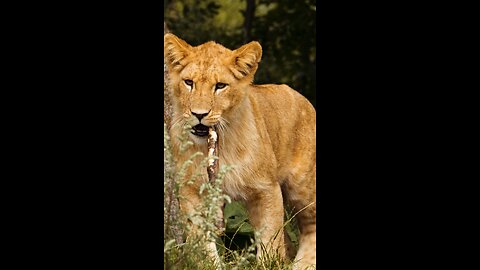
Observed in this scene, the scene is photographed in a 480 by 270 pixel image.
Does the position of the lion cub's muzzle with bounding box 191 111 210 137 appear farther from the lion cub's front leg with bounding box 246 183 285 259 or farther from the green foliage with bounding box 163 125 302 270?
the lion cub's front leg with bounding box 246 183 285 259

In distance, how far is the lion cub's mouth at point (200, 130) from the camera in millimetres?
4219

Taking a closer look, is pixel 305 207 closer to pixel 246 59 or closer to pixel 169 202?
pixel 246 59

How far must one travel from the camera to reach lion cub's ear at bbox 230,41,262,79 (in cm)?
439

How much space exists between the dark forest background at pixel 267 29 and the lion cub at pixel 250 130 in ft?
1.33

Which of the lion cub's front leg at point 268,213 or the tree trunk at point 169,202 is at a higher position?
the tree trunk at point 169,202

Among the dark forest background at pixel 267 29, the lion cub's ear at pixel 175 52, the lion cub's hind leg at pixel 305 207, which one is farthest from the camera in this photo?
the dark forest background at pixel 267 29

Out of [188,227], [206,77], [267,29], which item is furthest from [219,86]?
[267,29]

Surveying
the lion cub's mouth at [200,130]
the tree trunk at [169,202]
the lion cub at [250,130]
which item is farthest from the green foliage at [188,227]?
the lion cub's mouth at [200,130]

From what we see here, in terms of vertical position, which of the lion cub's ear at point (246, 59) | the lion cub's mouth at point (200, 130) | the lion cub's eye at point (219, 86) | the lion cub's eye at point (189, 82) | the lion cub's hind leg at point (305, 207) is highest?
the lion cub's ear at point (246, 59)

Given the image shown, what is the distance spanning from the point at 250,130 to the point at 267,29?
1.90 metres

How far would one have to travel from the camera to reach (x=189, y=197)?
447 cm

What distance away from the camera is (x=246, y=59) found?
14.5ft

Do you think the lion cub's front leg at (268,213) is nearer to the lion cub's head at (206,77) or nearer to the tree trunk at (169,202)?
the lion cub's head at (206,77)

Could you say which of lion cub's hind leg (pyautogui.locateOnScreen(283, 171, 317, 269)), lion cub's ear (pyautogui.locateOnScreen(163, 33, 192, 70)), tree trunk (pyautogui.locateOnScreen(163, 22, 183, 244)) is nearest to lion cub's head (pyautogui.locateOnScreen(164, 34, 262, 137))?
lion cub's ear (pyautogui.locateOnScreen(163, 33, 192, 70))
